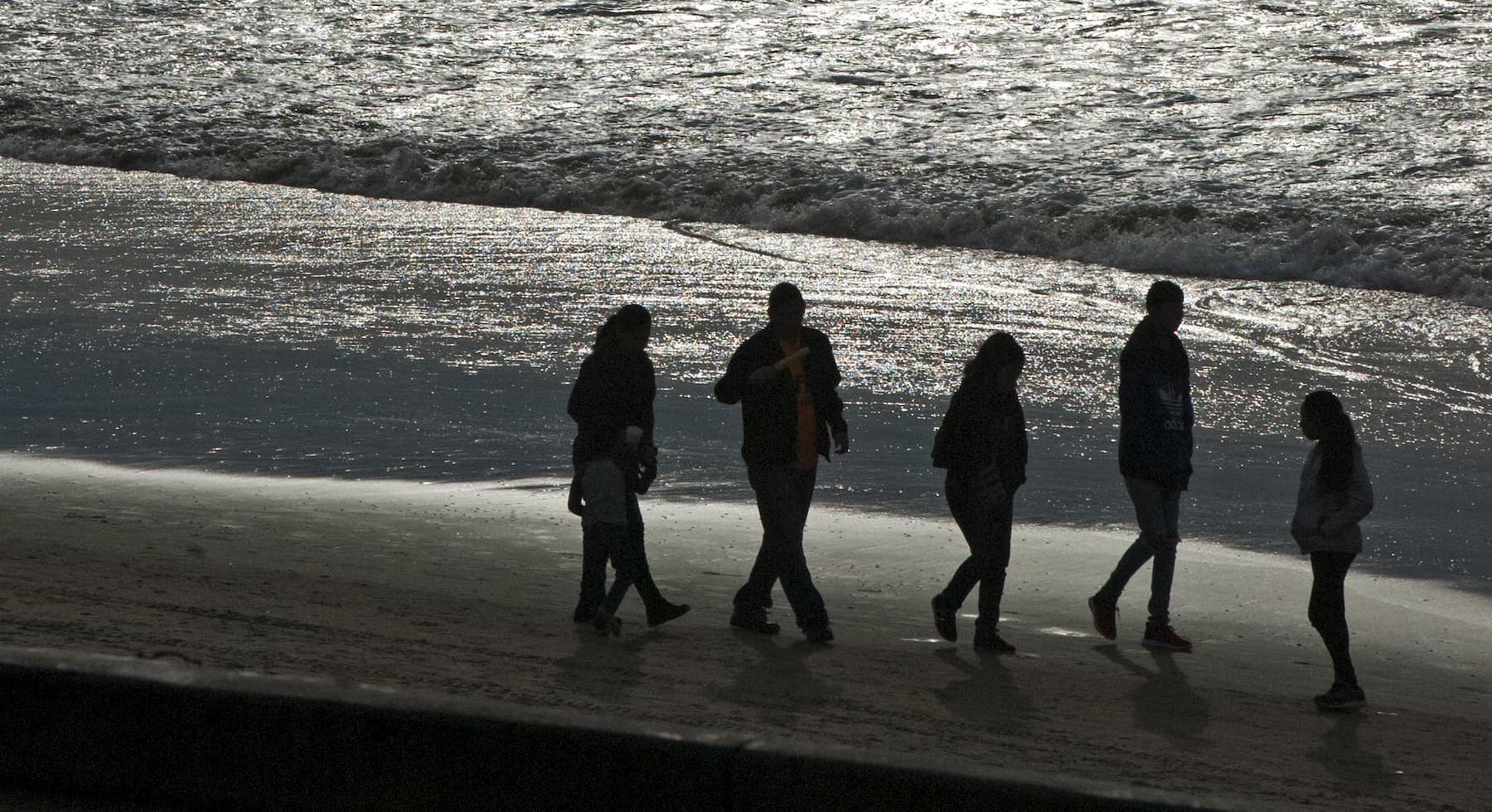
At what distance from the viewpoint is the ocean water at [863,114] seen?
21.3 meters

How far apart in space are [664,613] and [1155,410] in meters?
2.42

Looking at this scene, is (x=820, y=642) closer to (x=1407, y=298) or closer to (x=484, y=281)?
(x=484, y=281)

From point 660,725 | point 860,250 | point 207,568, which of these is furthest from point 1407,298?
point 660,725

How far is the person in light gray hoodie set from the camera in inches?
259

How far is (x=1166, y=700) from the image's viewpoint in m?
6.61

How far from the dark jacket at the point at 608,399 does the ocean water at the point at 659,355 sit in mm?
2737

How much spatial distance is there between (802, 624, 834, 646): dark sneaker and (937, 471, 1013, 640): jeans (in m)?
0.65

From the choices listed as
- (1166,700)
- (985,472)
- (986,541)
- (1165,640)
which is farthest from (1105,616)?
(1166,700)

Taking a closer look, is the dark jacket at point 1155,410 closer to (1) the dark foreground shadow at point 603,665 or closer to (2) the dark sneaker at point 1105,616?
(2) the dark sneaker at point 1105,616

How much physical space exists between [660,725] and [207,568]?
13.4ft

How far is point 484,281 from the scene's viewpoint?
1670cm

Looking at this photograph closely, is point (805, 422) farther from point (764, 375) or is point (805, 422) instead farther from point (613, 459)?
point (613, 459)

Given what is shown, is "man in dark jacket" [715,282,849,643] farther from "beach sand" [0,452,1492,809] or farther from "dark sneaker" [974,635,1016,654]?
"dark sneaker" [974,635,1016,654]

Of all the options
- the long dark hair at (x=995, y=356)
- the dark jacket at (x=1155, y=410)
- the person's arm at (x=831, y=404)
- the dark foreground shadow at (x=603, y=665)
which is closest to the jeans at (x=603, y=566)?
the dark foreground shadow at (x=603, y=665)
